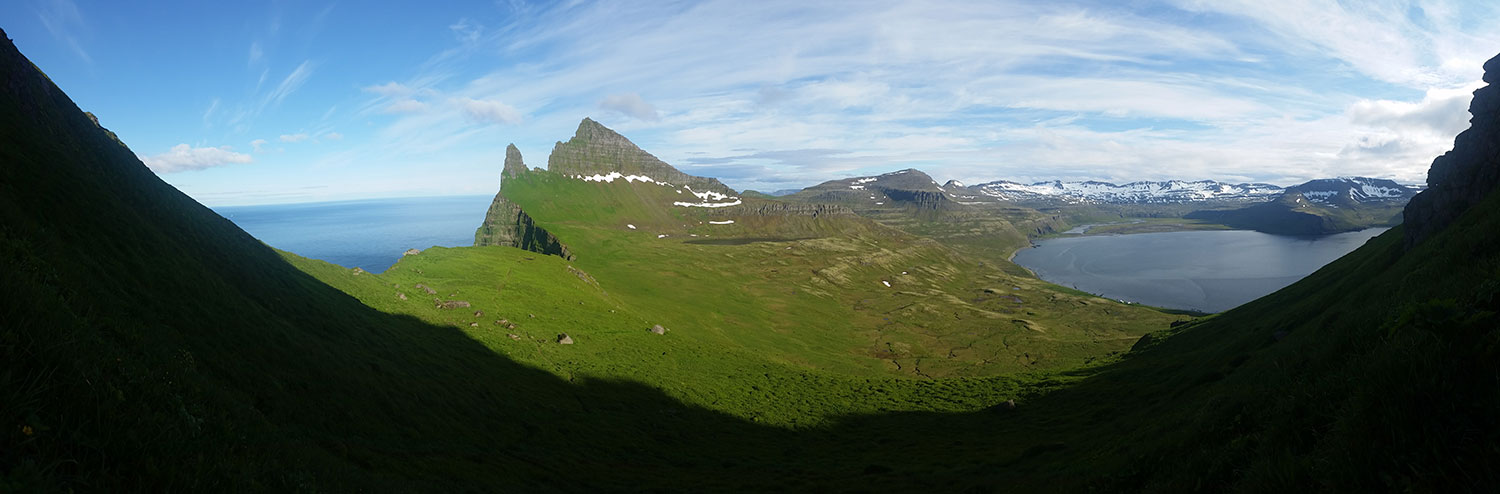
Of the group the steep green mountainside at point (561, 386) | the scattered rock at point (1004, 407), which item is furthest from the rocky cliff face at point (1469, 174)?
the scattered rock at point (1004, 407)

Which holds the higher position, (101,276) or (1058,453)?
(101,276)

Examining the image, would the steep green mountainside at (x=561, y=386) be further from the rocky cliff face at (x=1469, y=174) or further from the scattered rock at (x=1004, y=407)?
the rocky cliff face at (x=1469, y=174)

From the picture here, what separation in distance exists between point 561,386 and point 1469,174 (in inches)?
3968

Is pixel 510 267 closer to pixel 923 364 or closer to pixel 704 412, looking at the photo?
pixel 704 412

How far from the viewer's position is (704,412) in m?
60.6

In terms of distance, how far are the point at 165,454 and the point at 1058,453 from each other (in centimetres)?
4484

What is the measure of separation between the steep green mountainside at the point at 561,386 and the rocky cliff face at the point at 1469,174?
1.98 ft

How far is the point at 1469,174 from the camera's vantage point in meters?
59.8

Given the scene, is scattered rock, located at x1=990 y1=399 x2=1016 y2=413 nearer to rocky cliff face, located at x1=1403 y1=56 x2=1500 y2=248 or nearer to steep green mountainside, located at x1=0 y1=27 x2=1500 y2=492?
steep green mountainside, located at x1=0 y1=27 x2=1500 y2=492

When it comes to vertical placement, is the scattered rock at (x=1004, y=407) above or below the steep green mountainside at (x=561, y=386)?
below

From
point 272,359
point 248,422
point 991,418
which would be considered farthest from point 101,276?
point 991,418

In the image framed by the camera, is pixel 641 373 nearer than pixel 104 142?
No

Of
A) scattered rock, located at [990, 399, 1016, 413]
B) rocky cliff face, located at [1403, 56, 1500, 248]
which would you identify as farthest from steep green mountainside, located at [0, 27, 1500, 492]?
rocky cliff face, located at [1403, 56, 1500, 248]

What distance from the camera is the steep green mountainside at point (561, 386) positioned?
633 cm
